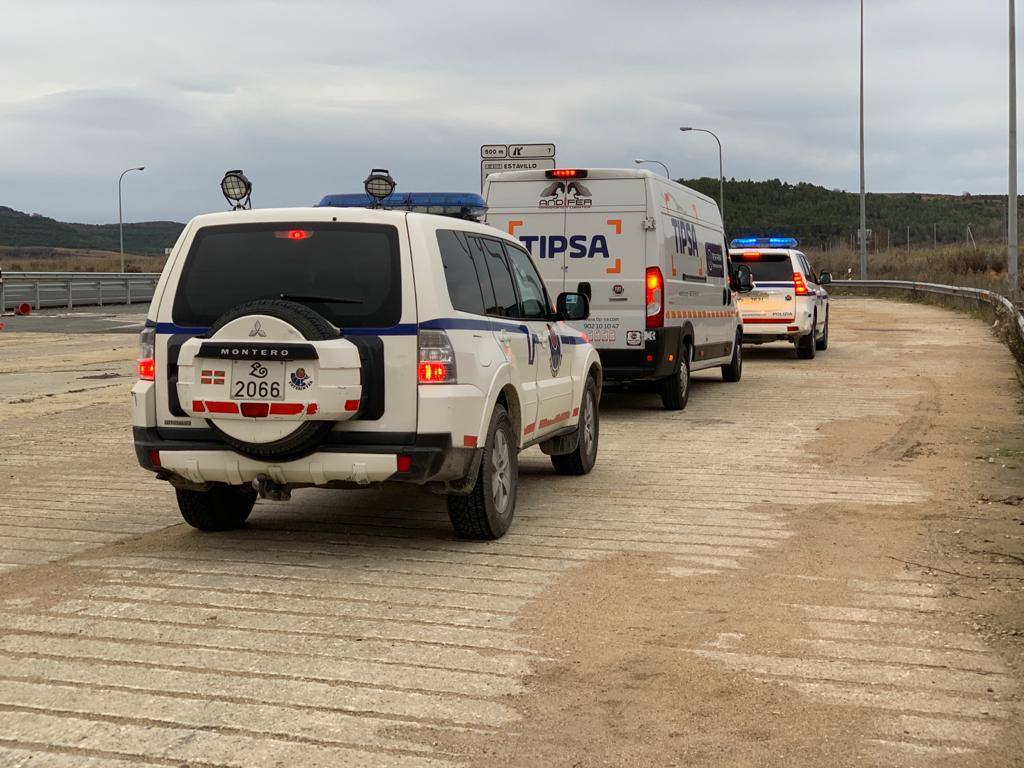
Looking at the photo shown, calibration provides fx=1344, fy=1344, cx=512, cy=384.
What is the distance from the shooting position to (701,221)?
16297mm

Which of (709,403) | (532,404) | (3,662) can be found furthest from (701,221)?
(3,662)

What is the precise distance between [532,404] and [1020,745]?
459 centimetres

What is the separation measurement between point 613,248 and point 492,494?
6743 mm

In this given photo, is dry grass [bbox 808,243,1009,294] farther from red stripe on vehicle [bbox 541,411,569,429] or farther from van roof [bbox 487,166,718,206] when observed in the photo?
red stripe on vehicle [bbox 541,411,569,429]

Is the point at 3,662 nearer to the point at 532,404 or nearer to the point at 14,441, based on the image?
the point at 532,404

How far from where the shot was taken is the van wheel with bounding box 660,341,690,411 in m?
14.9

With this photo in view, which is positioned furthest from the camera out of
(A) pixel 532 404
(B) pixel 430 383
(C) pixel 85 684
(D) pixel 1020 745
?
(A) pixel 532 404

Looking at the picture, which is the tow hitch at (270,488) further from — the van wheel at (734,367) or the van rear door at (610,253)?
the van wheel at (734,367)

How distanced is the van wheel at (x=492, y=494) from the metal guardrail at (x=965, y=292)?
11128 millimetres

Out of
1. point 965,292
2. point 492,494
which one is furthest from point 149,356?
point 965,292

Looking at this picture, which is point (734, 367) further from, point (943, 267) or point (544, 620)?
point (943, 267)

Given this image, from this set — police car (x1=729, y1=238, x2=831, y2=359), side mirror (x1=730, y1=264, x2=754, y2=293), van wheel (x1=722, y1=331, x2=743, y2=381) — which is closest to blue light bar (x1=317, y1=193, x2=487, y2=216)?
side mirror (x1=730, y1=264, x2=754, y2=293)

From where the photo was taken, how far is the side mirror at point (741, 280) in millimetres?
18156

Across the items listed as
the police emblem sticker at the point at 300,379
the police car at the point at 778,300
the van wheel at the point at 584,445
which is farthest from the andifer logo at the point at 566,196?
the police car at the point at 778,300
